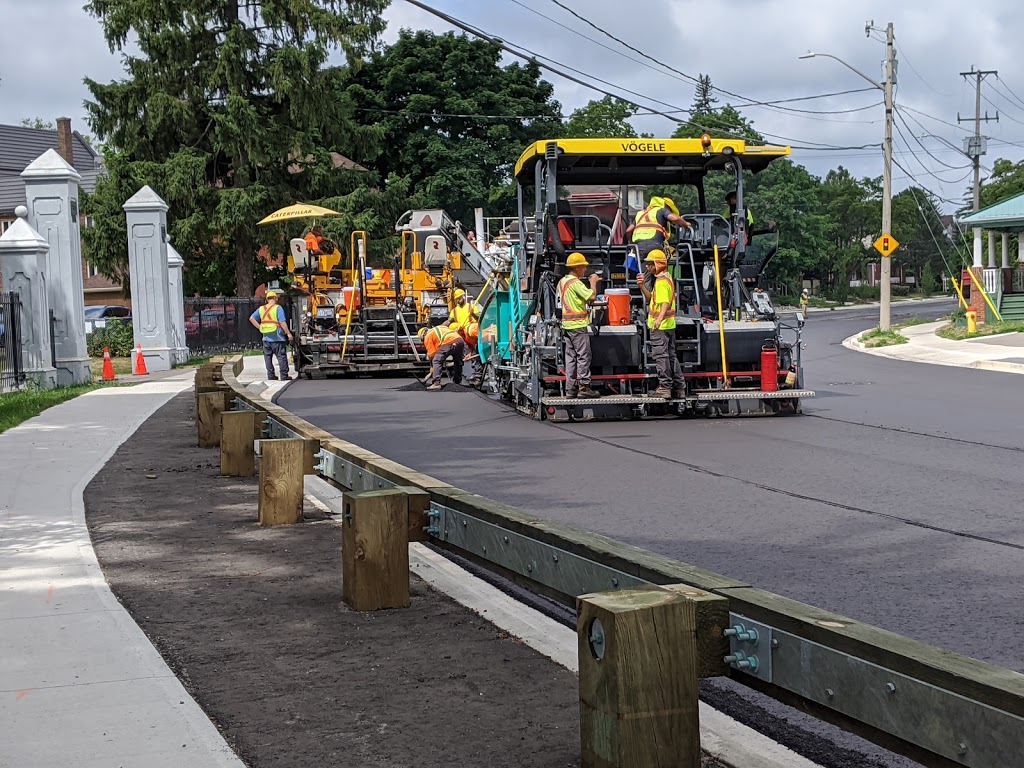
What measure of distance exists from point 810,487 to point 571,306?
5176 mm

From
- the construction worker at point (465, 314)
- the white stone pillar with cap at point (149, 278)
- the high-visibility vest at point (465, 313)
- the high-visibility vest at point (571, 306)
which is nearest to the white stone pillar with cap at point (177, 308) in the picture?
the white stone pillar with cap at point (149, 278)

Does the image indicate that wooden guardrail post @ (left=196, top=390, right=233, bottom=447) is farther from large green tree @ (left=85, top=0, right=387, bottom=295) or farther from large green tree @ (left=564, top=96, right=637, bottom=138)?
large green tree @ (left=564, top=96, right=637, bottom=138)

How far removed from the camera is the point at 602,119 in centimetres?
8144

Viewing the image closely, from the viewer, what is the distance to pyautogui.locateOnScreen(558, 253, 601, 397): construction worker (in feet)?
47.1

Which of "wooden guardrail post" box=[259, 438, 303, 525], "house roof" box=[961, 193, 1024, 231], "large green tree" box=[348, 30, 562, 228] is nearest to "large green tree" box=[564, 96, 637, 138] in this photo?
"large green tree" box=[348, 30, 562, 228]

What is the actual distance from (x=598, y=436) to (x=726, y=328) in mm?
2434

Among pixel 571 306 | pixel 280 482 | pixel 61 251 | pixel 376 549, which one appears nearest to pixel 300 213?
pixel 61 251

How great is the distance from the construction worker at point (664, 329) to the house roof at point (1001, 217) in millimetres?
29846

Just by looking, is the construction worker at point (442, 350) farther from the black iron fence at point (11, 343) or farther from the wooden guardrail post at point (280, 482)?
the wooden guardrail post at point (280, 482)

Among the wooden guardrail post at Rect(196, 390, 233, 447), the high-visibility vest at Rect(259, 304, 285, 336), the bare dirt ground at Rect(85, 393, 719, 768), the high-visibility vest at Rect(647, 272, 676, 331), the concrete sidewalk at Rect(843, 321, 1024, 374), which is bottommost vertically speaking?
the concrete sidewalk at Rect(843, 321, 1024, 374)

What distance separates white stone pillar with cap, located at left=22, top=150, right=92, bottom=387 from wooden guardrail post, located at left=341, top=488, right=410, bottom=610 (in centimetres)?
1888

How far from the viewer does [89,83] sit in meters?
44.4

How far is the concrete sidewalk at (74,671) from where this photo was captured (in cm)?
424

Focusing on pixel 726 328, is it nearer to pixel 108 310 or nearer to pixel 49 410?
pixel 49 410
